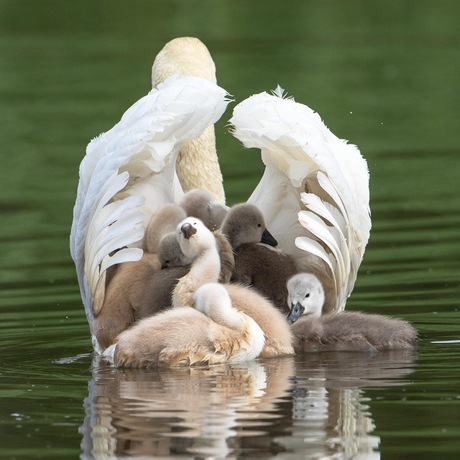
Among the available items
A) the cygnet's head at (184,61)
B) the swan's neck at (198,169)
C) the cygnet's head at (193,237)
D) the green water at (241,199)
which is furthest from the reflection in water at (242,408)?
the cygnet's head at (184,61)

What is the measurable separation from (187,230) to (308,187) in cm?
95

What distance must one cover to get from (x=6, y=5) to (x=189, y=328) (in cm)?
2201

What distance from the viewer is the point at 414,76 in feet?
70.4

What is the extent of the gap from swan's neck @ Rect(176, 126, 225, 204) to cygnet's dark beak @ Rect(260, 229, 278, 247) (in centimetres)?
129

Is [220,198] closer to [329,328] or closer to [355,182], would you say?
[355,182]

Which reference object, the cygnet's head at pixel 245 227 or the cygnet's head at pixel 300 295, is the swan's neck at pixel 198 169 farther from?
the cygnet's head at pixel 300 295

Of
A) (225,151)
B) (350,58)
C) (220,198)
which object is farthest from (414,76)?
(220,198)

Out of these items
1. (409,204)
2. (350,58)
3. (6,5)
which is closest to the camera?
(409,204)

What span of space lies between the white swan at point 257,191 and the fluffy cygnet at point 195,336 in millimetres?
562

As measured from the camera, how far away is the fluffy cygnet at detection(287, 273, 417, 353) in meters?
7.98

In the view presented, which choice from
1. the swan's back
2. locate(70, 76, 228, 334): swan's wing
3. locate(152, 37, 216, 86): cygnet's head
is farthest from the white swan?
locate(152, 37, 216, 86): cygnet's head

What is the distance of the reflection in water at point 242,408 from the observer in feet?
19.7

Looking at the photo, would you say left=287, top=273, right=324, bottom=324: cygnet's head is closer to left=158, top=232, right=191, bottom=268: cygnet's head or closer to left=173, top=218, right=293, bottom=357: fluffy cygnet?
left=173, top=218, right=293, bottom=357: fluffy cygnet

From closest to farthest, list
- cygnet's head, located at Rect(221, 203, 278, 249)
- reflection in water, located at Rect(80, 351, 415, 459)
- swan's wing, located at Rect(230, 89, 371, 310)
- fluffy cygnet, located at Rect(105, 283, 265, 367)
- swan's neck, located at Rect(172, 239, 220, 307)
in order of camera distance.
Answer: reflection in water, located at Rect(80, 351, 415, 459), fluffy cygnet, located at Rect(105, 283, 265, 367), swan's neck, located at Rect(172, 239, 220, 307), swan's wing, located at Rect(230, 89, 371, 310), cygnet's head, located at Rect(221, 203, 278, 249)
